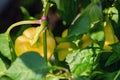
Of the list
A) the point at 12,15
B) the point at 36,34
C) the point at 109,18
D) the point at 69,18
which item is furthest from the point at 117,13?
the point at 12,15

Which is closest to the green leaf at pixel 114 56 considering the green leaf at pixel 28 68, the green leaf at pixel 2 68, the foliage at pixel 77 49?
the foliage at pixel 77 49

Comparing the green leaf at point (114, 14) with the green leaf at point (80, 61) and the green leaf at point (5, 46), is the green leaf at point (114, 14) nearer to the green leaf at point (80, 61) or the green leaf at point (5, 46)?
the green leaf at point (80, 61)

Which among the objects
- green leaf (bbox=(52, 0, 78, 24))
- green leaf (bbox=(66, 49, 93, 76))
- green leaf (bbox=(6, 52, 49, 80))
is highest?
green leaf (bbox=(52, 0, 78, 24))

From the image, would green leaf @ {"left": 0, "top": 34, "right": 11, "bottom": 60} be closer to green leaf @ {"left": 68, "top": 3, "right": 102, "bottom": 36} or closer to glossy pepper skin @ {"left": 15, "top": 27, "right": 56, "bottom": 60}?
glossy pepper skin @ {"left": 15, "top": 27, "right": 56, "bottom": 60}

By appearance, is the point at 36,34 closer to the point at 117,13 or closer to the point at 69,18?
the point at 69,18

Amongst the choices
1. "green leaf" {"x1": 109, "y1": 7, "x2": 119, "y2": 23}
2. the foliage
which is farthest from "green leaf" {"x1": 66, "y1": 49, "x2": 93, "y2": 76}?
"green leaf" {"x1": 109, "y1": 7, "x2": 119, "y2": 23}

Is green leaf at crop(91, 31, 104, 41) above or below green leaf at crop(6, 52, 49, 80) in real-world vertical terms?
above
